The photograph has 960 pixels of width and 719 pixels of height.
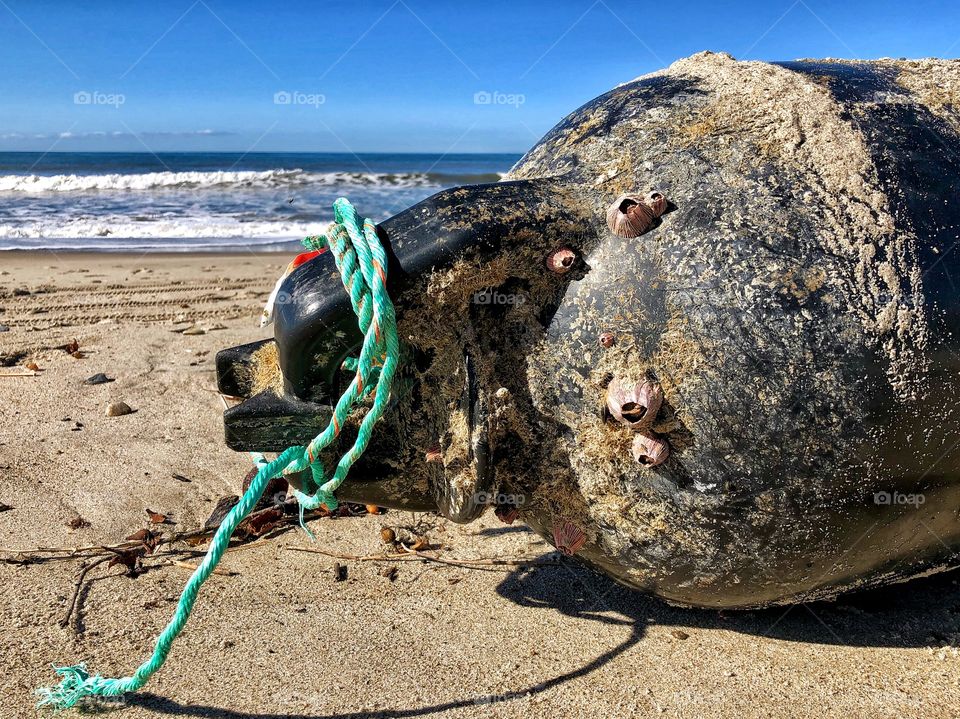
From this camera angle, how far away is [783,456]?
5.38 feet

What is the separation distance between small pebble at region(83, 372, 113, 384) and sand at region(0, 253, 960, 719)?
904 millimetres

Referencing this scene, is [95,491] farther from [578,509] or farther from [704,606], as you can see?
[704,606]

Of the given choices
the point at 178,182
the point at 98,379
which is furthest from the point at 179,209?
the point at 98,379

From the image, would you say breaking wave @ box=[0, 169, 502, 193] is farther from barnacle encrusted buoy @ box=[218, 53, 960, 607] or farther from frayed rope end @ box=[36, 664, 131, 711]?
frayed rope end @ box=[36, 664, 131, 711]

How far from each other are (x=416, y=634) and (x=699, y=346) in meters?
1.01

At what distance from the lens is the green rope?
162cm

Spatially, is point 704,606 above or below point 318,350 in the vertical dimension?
below

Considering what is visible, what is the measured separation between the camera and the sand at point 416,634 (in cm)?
176

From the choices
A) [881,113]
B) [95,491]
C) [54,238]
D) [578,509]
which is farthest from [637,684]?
[54,238]

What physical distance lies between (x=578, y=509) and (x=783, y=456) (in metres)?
0.47

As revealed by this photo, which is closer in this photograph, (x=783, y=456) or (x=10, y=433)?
(x=783, y=456)
